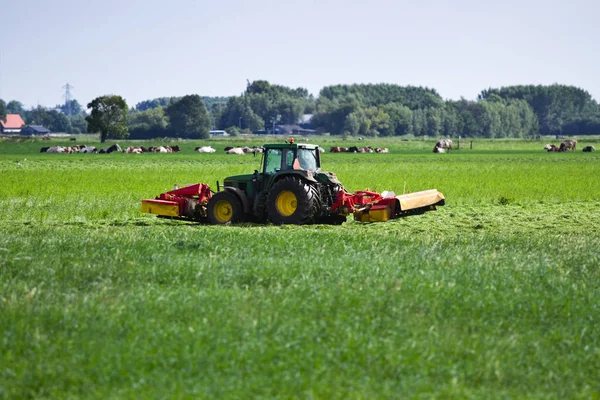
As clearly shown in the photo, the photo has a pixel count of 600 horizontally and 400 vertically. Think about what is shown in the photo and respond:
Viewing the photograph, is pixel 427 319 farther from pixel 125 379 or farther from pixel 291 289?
pixel 125 379

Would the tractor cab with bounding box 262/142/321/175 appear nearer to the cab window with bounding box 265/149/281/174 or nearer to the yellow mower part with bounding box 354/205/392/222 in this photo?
the cab window with bounding box 265/149/281/174

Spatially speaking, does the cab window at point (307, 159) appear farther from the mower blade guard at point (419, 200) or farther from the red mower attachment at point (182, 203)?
the red mower attachment at point (182, 203)

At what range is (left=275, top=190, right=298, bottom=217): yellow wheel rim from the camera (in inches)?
840

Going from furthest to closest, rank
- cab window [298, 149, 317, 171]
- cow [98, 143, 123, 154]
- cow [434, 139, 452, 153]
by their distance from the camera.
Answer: cow [434, 139, 452, 153], cow [98, 143, 123, 154], cab window [298, 149, 317, 171]

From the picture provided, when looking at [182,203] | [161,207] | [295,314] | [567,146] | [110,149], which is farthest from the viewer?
[567,146]

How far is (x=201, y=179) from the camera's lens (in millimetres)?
41375

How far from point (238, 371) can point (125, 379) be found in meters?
1.13

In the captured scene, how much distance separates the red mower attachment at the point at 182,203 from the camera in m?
21.9

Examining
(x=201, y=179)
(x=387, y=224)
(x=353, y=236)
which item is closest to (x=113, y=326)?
(x=353, y=236)

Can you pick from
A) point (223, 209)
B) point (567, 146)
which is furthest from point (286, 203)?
point (567, 146)

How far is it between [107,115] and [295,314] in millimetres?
125076

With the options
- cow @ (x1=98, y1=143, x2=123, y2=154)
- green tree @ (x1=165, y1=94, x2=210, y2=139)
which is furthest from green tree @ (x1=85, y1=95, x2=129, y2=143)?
green tree @ (x1=165, y1=94, x2=210, y2=139)

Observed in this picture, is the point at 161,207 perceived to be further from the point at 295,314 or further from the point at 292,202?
the point at 295,314

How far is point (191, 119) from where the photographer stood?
17975 centimetres
